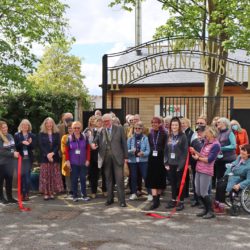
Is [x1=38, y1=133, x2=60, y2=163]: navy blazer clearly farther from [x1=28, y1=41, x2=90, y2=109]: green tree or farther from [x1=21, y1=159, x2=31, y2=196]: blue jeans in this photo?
[x1=28, y1=41, x2=90, y2=109]: green tree

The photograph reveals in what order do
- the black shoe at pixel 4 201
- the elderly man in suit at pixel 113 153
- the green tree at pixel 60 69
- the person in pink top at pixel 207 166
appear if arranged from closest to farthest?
the person in pink top at pixel 207 166 → the elderly man in suit at pixel 113 153 → the black shoe at pixel 4 201 → the green tree at pixel 60 69

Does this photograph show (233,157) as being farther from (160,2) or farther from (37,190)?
(160,2)

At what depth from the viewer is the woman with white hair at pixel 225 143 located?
7910mm

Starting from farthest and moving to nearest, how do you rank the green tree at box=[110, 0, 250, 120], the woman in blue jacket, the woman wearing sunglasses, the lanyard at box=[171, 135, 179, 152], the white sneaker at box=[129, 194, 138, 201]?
the green tree at box=[110, 0, 250, 120]
the white sneaker at box=[129, 194, 138, 201]
the woman in blue jacket
the woman wearing sunglasses
the lanyard at box=[171, 135, 179, 152]

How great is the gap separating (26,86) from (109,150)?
3.96m

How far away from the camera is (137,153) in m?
8.16

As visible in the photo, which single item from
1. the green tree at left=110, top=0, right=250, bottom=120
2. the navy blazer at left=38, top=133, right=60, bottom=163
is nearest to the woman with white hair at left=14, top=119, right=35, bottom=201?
the navy blazer at left=38, top=133, right=60, bottom=163

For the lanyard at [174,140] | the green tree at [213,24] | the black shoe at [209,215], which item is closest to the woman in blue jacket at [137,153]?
the lanyard at [174,140]

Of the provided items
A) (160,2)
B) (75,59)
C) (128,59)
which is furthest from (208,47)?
(75,59)

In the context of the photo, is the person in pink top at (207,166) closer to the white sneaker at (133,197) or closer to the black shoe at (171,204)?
the black shoe at (171,204)

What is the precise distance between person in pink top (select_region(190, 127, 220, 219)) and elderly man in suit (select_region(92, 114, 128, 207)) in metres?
1.48

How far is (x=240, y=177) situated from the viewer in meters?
7.13

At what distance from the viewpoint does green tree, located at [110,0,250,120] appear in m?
13.1

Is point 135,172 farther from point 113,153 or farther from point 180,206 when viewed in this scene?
point 180,206
